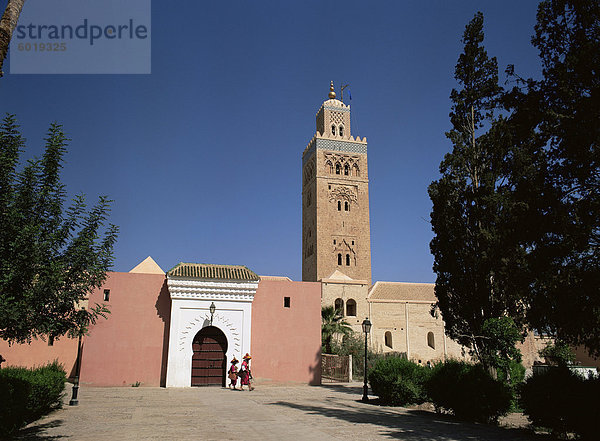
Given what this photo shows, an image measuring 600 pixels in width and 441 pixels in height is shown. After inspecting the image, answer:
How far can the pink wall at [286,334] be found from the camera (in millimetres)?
19000

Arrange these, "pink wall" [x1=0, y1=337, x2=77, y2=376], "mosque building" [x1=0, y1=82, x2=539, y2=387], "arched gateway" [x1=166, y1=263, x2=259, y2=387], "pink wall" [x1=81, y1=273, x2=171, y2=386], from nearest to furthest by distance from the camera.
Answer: "pink wall" [x1=81, y1=273, x2=171, y2=386]
"mosque building" [x1=0, y1=82, x2=539, y2=387]
"arched gateway" [x1=166, y1=263, x2=259, y2=387]
"pink wall" [x1=0, y1=337, x2=77, y2=376]

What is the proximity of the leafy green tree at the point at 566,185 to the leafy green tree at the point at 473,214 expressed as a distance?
4341mm

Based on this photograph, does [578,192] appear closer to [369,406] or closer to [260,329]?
[369,406]

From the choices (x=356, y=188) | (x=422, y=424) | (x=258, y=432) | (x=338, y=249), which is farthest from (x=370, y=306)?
(x=258, y=432)

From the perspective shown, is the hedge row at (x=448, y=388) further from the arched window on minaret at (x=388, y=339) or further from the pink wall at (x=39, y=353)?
the arched window on minaret at (x=388, y=339)

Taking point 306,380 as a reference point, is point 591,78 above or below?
above

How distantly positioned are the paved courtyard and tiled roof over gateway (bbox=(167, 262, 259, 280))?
5.01m

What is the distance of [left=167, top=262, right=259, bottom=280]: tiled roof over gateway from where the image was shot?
60.4 feet

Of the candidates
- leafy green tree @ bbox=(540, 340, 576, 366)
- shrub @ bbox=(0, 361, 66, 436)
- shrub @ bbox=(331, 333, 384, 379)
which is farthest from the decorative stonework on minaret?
shrub @ bbox=(0, 361, 66, 436)

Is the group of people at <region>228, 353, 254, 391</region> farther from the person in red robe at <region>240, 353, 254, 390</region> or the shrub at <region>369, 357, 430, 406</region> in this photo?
the shrub at <region>369, 357, 430, 406</region>

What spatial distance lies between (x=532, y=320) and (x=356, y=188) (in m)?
39.2

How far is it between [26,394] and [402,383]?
31.9ft

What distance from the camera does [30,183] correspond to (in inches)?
270

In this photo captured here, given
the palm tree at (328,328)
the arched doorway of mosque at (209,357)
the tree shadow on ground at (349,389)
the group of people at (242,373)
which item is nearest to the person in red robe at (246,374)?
the group of people at (242,373)
